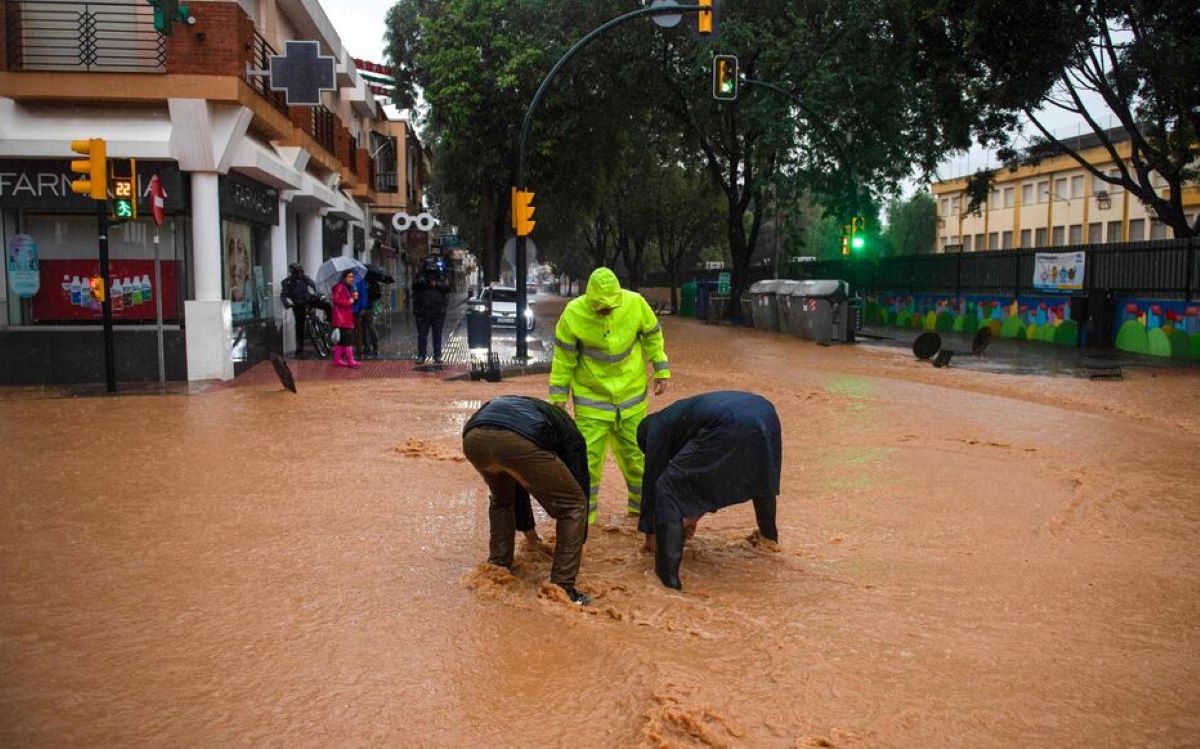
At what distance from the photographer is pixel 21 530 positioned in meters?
6.71

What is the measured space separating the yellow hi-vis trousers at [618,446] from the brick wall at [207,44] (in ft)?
37.1

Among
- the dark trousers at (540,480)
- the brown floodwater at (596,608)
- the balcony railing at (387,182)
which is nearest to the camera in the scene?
the brown floodwater at (596,608)

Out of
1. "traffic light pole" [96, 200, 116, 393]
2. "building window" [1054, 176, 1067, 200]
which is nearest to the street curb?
"traffic light pole" [96, 200, 116, 393]

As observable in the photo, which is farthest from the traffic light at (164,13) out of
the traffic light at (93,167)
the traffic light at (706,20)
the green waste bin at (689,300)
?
the green waste bin at (689,300)

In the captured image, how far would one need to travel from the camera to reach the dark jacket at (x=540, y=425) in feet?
16.3

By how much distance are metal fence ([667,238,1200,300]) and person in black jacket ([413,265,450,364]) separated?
13.6 meters

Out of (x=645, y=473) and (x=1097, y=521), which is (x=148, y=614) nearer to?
(x=645, y=473)

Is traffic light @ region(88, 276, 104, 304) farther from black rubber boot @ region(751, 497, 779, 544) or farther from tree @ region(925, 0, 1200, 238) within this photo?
tree @ region(925, 0, 1200, 238)

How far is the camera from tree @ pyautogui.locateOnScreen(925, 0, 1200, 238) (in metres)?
20.5

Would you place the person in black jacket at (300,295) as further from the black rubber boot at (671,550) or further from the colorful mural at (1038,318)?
the colorful mural at (1038,318)

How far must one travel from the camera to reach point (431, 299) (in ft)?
Result: 57.6

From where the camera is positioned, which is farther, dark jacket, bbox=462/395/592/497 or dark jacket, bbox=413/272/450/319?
dark jacket, bbox=413/272/450/319

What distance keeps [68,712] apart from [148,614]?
3.81 ft

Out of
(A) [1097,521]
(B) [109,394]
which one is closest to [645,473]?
(A) [1097,521]
